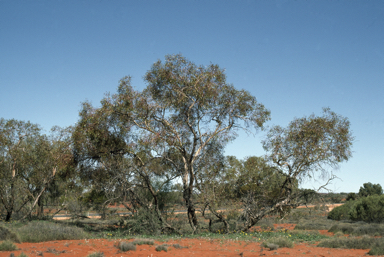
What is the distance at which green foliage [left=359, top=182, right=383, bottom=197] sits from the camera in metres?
55.6

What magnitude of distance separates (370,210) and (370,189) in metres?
32.7

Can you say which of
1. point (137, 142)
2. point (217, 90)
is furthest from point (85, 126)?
point (217, 90)

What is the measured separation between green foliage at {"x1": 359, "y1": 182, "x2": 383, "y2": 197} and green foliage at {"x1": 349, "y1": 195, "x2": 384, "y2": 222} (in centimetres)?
2990

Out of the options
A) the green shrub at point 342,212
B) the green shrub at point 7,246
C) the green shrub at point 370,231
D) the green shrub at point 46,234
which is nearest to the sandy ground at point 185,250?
the green shrub at point 7,246

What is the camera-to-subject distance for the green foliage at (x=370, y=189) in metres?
55.6

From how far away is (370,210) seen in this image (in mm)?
27891

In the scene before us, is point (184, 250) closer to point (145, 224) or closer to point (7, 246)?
point (7, 246)

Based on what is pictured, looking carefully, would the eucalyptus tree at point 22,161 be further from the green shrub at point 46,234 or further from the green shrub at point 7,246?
the green shrub at point 7,246

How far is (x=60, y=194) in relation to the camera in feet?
101

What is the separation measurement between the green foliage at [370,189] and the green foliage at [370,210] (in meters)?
29.9

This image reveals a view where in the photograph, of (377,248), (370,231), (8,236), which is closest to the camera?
(377,248)

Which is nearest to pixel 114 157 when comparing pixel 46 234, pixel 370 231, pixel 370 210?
pixel 46 234

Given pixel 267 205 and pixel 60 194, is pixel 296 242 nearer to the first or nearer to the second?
pixel 267 205

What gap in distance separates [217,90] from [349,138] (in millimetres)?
7918
